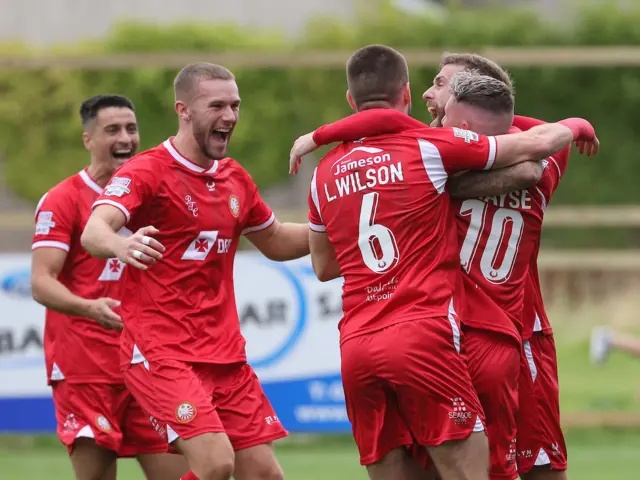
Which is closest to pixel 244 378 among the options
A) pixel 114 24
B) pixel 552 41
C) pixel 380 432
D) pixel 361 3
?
pixel 380 432

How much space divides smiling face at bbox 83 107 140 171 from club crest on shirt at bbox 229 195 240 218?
1097 mm

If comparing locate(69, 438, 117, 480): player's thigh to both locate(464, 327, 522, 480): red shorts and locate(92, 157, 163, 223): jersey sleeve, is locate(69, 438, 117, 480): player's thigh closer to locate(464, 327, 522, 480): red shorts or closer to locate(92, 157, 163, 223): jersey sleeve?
locate(92, 157, 163, 223): jersey sleeve

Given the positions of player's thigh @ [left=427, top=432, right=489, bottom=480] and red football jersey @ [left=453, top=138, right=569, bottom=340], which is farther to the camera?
red football jersey @ [left=453, top=138, right=569, bottom=340]

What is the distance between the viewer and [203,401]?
19.4 ft

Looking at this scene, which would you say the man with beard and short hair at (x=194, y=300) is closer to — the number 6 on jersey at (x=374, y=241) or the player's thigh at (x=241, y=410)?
the player's thigh at (x=241, y=410)

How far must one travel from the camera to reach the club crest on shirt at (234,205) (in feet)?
A: 20.9

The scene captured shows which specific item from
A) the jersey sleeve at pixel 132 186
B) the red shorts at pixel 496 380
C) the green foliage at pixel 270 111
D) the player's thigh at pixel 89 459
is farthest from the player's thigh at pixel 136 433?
the green foliage at pixel 270 111

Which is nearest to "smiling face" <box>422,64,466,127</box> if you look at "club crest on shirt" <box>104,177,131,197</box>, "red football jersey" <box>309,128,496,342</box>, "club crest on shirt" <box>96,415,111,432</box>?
"red football jersey" <box>309,128,496,342</box>

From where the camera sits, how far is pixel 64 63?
455 inches

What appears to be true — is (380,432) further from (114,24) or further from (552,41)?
(114,24)

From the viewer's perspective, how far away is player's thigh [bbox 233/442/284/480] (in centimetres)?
605

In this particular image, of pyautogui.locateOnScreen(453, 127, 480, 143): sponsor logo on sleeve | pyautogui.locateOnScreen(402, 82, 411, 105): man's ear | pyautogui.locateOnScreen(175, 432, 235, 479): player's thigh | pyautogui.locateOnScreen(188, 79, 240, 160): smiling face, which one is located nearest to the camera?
pyautogui.locateOnScreen(453, 127, 480, 143): sponsor logo on sleeve

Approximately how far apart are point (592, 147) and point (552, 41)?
986cm

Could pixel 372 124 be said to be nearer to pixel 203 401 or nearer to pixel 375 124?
pixel 375 124
